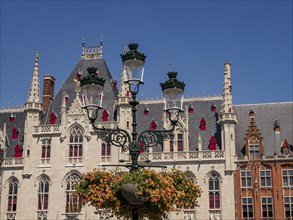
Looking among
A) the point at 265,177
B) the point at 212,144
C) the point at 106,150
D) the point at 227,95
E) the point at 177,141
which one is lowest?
the point at 265,177

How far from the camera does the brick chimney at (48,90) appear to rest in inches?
2166

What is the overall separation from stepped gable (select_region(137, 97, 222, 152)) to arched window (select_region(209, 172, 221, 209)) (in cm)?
302

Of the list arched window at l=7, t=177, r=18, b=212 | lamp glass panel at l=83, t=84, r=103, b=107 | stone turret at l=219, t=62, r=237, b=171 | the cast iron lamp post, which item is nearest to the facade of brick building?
stone turret at l=219, t=62, r=237, b=171

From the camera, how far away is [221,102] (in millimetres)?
52750

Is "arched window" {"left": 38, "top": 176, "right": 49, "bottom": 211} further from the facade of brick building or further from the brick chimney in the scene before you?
the facade of brick building

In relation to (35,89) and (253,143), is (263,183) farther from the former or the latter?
(35,89)

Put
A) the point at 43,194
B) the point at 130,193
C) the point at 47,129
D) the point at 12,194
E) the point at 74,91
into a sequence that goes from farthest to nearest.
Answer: the point at 74,91 < the point at 47,129 < the point at 12,194 < the point at 43,194 < the point at 130,193

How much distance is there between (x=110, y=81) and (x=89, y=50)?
5.65 m

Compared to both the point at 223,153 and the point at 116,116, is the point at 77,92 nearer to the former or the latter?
the point at 116,116

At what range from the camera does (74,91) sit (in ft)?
178

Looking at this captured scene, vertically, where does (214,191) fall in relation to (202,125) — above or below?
below

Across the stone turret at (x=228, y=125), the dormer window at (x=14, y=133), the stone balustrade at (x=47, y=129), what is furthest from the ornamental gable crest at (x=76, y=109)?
the stone turret at (x=228, y=125)

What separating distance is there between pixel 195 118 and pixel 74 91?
45.2 feet

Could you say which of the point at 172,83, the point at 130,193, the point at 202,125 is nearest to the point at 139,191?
the point at 130,193
